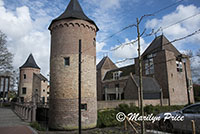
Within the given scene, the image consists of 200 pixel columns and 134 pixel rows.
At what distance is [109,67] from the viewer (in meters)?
43.2

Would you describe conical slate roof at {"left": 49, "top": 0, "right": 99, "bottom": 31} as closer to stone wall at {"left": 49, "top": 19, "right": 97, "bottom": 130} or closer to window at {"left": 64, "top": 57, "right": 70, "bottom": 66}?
stone wall at {"left": 49, "top": 19, "right": 97, "bottom": 130}

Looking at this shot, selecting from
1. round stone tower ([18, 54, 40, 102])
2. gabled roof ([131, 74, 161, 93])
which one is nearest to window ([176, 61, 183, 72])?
gabled roof ([131, 74, 161, 93])

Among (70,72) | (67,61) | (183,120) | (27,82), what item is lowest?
(183,120)

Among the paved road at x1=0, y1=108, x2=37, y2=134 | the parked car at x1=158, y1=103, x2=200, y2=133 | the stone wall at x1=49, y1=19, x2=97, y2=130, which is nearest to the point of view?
the parked car at x1=158, y1=103, x2=200, y2=133

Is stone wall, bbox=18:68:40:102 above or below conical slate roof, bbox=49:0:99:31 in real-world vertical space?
below

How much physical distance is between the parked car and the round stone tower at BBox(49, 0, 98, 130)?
6.95 meters

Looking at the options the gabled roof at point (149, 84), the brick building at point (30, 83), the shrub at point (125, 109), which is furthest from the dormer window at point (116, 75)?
the shrub at point (125, 109)

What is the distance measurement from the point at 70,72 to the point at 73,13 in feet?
19.6

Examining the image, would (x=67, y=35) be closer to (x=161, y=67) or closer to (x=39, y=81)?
(x=161, y=67)

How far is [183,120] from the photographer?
28.6 ft

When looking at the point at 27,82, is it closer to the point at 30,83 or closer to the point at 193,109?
the point at 30,83

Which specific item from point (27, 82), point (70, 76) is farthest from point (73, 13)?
point (27, 82)

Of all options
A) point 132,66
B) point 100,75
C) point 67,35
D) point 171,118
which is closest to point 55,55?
point 67,35

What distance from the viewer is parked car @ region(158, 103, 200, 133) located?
8.22 m
